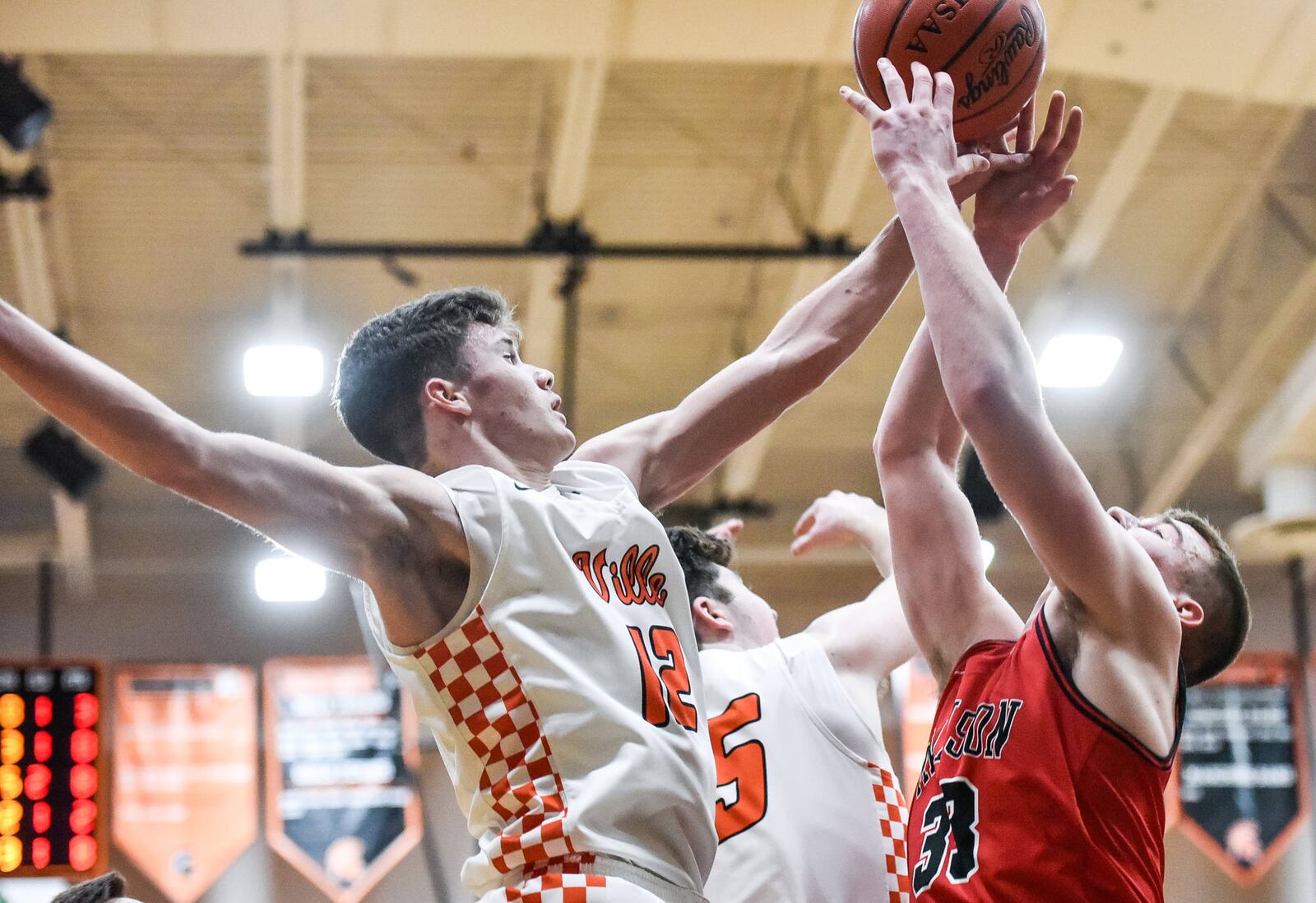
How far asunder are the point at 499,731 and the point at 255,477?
1.64ft

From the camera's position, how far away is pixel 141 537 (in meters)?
11.0

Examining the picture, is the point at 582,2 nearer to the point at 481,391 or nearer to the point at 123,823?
the point at 481,391

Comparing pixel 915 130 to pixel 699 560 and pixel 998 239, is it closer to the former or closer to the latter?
pixel 998 239

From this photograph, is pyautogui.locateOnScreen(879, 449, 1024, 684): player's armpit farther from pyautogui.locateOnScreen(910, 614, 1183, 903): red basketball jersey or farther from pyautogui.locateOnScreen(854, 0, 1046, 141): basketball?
pyautogui.locateOnScreen(854, 0, 1046, 141): basketball

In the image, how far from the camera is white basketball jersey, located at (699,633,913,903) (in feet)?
10.4

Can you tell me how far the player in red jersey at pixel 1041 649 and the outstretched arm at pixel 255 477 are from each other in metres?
0.81

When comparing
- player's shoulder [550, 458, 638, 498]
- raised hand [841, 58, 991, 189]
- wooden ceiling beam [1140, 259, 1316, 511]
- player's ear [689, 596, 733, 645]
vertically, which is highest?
wooden ceiling beam [1140, 259, 1316, 511]

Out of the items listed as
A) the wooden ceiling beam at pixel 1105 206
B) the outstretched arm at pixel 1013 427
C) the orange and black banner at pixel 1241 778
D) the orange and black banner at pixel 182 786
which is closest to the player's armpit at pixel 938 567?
the outstretched arm at pixel 1013 427

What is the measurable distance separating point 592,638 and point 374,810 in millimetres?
7757

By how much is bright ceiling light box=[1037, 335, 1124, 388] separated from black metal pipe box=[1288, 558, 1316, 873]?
3436mm

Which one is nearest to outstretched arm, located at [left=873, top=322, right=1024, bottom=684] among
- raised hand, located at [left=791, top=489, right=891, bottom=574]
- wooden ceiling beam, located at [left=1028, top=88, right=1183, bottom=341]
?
raised hand, located at [left=791, top=489, right=891, bottom=574]

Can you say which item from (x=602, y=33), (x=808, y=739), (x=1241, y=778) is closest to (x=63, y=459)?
(x=602, y=33)

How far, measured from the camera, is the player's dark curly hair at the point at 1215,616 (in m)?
2.58

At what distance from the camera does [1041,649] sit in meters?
2.45
